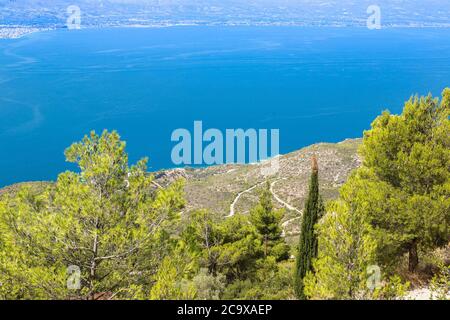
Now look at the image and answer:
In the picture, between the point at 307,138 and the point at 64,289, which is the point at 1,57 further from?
the point at 64,289

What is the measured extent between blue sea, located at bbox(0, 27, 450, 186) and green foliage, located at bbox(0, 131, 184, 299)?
54.4 meters

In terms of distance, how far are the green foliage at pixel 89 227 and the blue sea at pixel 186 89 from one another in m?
54.4

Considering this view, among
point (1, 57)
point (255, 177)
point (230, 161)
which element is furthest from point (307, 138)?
point (1, 57)

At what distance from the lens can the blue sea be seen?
70750 mm

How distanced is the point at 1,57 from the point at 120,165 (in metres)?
136

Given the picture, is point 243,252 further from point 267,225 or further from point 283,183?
point 283,183

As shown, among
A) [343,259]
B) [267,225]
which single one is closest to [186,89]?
[267,225]

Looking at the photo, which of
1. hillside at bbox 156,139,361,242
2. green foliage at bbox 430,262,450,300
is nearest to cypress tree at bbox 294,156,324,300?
green foliage at bbox 430,262,450,300

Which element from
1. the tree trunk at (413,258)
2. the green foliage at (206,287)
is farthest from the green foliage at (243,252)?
the tree trunk at (413,258)

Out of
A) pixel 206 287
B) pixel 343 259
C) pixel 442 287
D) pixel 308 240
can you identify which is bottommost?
pixel 206 287

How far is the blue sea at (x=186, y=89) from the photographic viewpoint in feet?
232

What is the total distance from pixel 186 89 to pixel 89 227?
313 feet

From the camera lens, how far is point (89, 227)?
283 inches

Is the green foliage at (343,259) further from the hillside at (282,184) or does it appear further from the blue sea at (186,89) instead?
the blue sea at (186,89)
